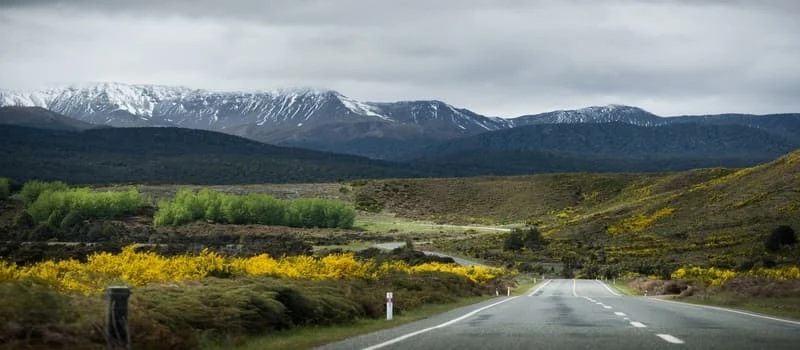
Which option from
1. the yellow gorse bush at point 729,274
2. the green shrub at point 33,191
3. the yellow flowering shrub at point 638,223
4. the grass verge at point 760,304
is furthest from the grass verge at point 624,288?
the green shrub at point 33,191

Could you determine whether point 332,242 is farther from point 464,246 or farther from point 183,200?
point 183,200

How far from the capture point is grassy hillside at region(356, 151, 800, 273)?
322 feet

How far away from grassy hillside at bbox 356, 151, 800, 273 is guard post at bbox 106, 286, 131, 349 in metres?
73.2

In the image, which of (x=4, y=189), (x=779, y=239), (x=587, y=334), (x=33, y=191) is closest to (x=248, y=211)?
(x=33, y=191)

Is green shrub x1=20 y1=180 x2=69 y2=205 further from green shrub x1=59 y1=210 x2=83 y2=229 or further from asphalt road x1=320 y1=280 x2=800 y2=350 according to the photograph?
asphalt road x1=320 y1=280 x2=800 y2=350

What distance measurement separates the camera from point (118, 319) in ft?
43.0

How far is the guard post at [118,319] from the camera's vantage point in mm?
12797

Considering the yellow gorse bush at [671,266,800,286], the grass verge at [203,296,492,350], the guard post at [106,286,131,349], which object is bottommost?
the yellow gorse bush at [671,266,800,286]

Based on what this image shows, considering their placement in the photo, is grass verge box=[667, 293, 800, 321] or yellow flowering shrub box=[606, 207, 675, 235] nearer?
grass verge box=[667, 293, 800, 321]

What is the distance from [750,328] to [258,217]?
119191 mm

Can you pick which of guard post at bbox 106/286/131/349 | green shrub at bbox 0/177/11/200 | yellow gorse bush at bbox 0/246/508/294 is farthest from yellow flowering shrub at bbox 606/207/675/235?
guard post at bbox 106/286/131/349

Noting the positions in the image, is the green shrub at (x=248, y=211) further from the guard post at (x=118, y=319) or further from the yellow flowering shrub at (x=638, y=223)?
the guard post at (x=118, y=319)

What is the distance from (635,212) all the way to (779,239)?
155 feet

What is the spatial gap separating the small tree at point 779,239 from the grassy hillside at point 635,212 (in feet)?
5.73
